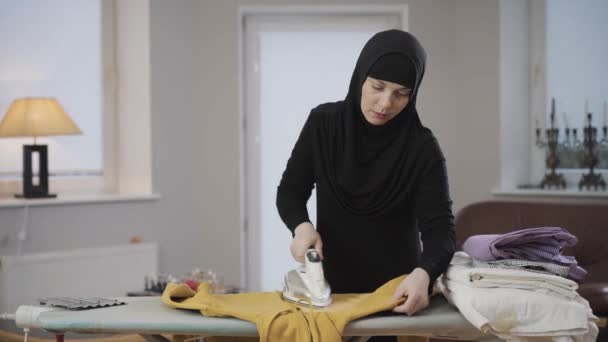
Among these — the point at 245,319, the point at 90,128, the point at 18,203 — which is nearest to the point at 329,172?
the point at 245,319

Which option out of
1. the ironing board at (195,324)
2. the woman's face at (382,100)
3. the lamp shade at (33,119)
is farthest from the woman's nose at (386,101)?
the lamp shade at (33,119)

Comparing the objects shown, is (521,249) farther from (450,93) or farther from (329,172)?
(450,93)

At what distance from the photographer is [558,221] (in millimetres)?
3781

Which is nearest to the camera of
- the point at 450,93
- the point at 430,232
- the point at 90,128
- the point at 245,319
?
the point at 245,319

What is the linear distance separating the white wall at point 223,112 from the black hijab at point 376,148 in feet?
8.82

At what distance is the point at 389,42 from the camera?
1588 millimetres

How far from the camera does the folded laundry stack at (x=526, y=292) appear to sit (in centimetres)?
139

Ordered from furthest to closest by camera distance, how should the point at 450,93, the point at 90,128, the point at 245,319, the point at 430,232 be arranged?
the point at 450,93 → the point at 90,128 → the point at 430,232 → the point at 245,319

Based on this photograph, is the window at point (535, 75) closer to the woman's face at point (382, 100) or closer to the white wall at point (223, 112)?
the white wall at point (223, 112)

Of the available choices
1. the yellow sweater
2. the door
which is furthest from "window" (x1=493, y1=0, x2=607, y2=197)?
the yellow sweater

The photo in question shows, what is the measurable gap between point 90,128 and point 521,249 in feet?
10.4

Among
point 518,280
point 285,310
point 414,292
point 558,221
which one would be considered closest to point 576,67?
point 558,221

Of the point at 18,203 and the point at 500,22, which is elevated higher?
the point at 500,22

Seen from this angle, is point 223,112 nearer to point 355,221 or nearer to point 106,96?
point 106,96
